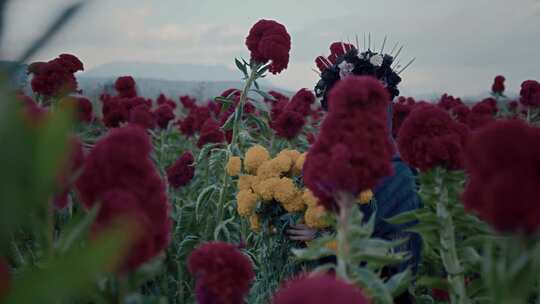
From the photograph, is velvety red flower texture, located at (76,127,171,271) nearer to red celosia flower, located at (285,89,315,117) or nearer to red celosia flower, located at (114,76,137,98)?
red celosia flower, located at (285,89,315,117)

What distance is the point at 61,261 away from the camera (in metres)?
0.39

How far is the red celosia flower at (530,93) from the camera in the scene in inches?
261

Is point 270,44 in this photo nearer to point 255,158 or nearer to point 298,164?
point 255,158

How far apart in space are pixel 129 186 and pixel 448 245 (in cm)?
105

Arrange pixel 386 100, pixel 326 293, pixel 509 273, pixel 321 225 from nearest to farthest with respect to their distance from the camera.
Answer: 1. pixel 326 293
2. pixel 509 273
3. pixel 386 100
4. pixel 321 225

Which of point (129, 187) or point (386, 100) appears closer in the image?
point (129, 187)

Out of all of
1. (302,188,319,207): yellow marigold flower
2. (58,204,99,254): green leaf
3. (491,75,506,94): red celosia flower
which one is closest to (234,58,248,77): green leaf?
(302,188,319,207): yellow marigold flower

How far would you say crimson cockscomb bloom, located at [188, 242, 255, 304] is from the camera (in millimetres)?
1118

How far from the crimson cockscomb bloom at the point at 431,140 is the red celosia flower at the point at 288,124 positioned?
2.85m

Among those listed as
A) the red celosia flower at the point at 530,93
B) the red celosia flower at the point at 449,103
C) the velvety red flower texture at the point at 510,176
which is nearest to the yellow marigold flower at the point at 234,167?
the velvety red flower texture at the point at 510,176

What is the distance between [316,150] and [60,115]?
92 cm

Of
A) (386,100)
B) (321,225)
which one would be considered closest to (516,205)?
(386,100)

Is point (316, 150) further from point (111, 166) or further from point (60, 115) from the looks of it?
point (60, 115)

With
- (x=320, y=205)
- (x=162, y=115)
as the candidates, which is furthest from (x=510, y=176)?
(x=162, y=115)
